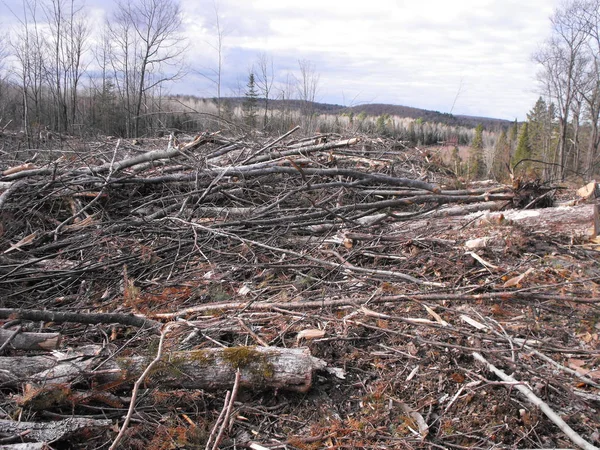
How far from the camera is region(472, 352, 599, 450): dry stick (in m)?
1.82

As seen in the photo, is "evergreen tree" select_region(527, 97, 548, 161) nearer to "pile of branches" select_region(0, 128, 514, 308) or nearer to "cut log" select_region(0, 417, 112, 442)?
"pile of branches" select_region(0, 128, 514, 308)

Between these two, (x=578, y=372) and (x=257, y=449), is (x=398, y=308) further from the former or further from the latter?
(x=257, y=449)

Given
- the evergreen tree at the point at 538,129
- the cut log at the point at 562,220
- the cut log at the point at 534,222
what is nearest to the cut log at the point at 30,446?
the cut log at the point at 534,222

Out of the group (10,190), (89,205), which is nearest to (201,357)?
(89,205)

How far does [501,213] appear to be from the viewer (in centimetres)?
423

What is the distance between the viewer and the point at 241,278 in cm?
379

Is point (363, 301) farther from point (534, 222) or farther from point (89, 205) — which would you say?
point (89, 205)

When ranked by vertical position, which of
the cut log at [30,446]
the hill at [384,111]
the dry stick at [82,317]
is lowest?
the cut log at [30,446]

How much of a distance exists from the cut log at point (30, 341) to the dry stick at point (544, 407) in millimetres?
2482

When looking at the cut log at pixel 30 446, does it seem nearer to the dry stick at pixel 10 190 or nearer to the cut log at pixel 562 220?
the dry stick at pixel 10 190

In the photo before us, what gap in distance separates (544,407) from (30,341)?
282cm

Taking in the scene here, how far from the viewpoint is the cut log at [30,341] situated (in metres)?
2.59

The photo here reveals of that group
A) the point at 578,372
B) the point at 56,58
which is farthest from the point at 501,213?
the point at 56,58

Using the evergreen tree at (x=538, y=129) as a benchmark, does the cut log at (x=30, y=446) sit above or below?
below
